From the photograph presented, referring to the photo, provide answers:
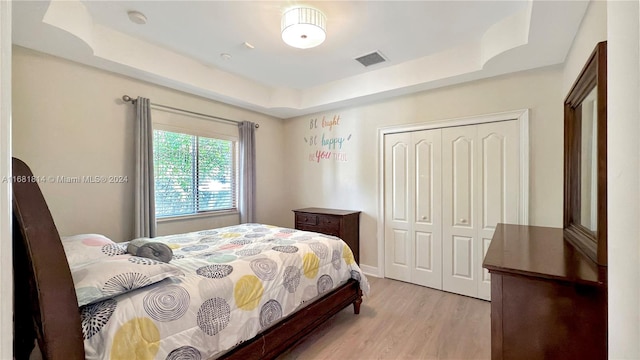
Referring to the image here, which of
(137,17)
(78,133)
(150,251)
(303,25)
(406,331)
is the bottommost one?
(406,331)

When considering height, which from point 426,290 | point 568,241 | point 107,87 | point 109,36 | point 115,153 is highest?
point 109,36

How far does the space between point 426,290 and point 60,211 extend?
3.82 m

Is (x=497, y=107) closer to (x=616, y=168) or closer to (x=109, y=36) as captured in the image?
(x=616, y=168)

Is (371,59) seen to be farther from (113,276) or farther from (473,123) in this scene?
(113,276)

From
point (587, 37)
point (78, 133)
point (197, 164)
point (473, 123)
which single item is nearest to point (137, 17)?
point (78, 133)

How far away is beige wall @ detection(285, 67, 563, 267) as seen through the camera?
8.71ft

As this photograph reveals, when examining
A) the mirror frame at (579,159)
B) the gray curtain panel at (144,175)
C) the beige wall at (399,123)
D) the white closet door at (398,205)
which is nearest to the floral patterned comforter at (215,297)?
the gray curtain panel at (144,175)

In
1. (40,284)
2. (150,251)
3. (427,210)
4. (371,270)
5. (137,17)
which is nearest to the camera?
(40,284)

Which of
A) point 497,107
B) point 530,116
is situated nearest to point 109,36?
point 497,107

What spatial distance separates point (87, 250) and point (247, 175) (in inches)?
95.0

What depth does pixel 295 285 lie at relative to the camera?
6.49 ft

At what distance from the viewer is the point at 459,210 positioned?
10.3 ft

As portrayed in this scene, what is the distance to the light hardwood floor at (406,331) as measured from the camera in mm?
2078

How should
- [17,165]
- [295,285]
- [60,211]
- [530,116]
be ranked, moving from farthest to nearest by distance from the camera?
[530,116] < [60,211] < [295,285] < [17,165]
